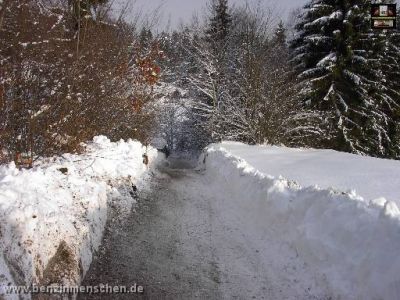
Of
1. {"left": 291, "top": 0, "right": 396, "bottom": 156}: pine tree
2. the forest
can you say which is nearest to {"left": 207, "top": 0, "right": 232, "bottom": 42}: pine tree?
the forest

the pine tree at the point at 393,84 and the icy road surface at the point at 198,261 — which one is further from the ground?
the pine tree at the point at 393,84

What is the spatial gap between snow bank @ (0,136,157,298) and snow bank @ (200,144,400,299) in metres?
2.43

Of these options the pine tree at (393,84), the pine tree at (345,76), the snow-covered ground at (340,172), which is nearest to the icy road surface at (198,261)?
the snow-covered ground at (340,172)

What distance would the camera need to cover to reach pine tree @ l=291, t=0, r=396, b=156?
18.9 m

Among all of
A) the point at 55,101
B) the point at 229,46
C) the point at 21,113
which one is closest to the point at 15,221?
the point at 21,113

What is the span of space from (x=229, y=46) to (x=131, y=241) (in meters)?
24.8

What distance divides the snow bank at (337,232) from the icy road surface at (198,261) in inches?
7.1

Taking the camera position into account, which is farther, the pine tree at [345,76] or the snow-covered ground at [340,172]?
the pine tree at [345,76]

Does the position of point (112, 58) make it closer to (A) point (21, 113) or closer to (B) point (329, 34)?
(A) point (21, 113)

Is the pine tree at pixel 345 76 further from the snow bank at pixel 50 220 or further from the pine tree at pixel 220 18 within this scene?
the snow bank at pixel 50 220

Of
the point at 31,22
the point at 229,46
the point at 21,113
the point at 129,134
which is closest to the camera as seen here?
the point at 21,113

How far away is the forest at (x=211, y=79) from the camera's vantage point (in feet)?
19.9

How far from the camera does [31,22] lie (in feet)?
22.3

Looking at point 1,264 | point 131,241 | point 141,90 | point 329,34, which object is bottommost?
point 131,241
